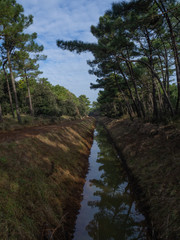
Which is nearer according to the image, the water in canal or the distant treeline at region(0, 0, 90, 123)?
the water in canal

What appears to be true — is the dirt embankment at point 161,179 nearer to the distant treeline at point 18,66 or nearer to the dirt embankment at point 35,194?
the dirt embankment at point 35,194

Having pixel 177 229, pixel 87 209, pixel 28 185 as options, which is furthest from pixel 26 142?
pixel 177 229

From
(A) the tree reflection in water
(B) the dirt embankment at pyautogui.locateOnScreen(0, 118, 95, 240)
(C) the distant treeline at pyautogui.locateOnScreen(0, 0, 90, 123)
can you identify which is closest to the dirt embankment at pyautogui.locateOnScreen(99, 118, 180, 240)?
(A) the tree reflection in water

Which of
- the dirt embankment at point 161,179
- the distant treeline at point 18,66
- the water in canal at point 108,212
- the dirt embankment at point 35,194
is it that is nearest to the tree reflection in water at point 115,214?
the water in canal at point 108,212

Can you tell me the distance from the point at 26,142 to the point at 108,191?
4967 millimetres

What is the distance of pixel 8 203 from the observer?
389cm

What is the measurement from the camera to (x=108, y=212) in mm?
5969

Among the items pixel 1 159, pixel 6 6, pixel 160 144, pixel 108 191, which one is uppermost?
pixel 6 6

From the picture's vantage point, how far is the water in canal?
4.80 m

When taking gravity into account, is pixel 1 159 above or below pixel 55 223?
above

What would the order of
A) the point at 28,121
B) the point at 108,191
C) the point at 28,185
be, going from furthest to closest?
1. the point at 28,121
2. the point at 108,191
3. the point at 28,185

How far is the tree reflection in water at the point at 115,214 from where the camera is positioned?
15.8ft

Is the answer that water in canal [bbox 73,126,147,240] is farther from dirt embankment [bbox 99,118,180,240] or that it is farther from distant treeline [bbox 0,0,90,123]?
distant treeline [bbox 0,0,90,123]

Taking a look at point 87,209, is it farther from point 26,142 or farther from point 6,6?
point 6,6
